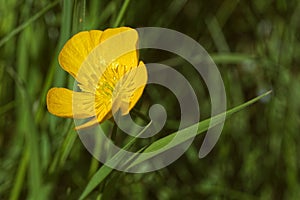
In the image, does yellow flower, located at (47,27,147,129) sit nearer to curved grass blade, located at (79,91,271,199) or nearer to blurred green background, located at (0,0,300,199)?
curved grass blade, located at (79,91,271,199)

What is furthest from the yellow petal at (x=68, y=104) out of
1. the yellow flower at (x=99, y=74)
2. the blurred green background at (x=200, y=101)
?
the blurred green background at (x=200, y=101)

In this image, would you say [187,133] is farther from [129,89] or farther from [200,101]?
[200,101]

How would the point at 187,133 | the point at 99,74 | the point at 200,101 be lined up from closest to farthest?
the point at 187,133, the point at 99,74, the point at 200,101

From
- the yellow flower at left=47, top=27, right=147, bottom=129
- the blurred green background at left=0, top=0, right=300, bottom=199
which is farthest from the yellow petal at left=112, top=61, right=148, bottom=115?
the blurred green background at left=0, top=0, right=300, bottom=199

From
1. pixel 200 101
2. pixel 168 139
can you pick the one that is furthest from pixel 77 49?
pixel 200 101

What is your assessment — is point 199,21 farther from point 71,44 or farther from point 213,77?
point 71,44

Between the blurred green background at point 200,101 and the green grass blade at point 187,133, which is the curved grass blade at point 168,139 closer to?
the green grass blade at point 187,133
